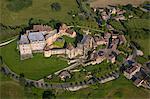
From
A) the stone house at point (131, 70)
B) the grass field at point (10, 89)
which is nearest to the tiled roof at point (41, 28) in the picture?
the grass field at point (10, 89)

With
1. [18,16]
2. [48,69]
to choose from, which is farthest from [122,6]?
[48,69]

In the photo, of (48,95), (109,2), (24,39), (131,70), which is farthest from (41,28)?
(109,2)

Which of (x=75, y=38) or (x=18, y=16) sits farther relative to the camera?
(x=18, y=16)

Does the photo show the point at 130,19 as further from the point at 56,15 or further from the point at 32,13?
the point at 32,13

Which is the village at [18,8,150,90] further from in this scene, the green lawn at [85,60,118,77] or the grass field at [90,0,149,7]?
the grass field at [90,0,149,7]

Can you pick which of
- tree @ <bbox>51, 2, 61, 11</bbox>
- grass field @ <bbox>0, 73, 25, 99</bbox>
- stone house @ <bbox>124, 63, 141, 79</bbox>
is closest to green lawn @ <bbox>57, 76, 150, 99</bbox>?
stone house @ <bbox>124, 63, 141, 79</bbox>

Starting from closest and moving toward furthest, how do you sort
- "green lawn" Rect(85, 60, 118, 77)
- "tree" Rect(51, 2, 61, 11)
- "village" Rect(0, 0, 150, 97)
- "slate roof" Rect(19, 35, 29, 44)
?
"village" Rect(0, 0, 150, 97)
"green lawn" Rect(85, 60, 118, 77)
"slate roof" Rect(19, 35, 29, 44)
"tree" Rect(51, 2, 61, 11)
